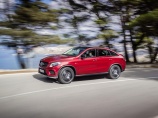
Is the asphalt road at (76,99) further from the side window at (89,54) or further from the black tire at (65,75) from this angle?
the side window at (89,54)

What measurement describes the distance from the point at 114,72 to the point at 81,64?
218cm

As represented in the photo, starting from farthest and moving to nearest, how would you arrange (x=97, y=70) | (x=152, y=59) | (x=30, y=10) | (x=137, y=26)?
1. (x=152, y=59)
2. (x=137, y=26)
3. (x=30, y=10)
4. (x=97, y=70)

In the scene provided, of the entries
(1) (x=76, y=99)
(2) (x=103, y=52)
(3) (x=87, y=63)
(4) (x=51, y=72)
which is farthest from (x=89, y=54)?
(1) (x=76, y=99)

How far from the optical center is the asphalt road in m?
5.90

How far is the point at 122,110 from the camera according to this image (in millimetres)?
6207

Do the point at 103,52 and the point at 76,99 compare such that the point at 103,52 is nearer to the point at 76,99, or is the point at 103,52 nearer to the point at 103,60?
the point at 103,60

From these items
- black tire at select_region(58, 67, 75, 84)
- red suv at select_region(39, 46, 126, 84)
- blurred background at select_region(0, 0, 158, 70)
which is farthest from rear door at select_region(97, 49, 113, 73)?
blurred background at select_region(0, 0, 158, 70)

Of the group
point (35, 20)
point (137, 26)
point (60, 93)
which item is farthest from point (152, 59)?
point (60, 93)

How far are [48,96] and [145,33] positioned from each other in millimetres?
14739

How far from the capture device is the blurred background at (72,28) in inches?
666

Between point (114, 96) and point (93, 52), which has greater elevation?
point (93, 52)

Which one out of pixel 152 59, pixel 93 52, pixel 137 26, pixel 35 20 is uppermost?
pixel 35 20

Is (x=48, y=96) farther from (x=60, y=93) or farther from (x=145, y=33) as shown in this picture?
(x=145, y=33)

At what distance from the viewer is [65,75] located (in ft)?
32.0
